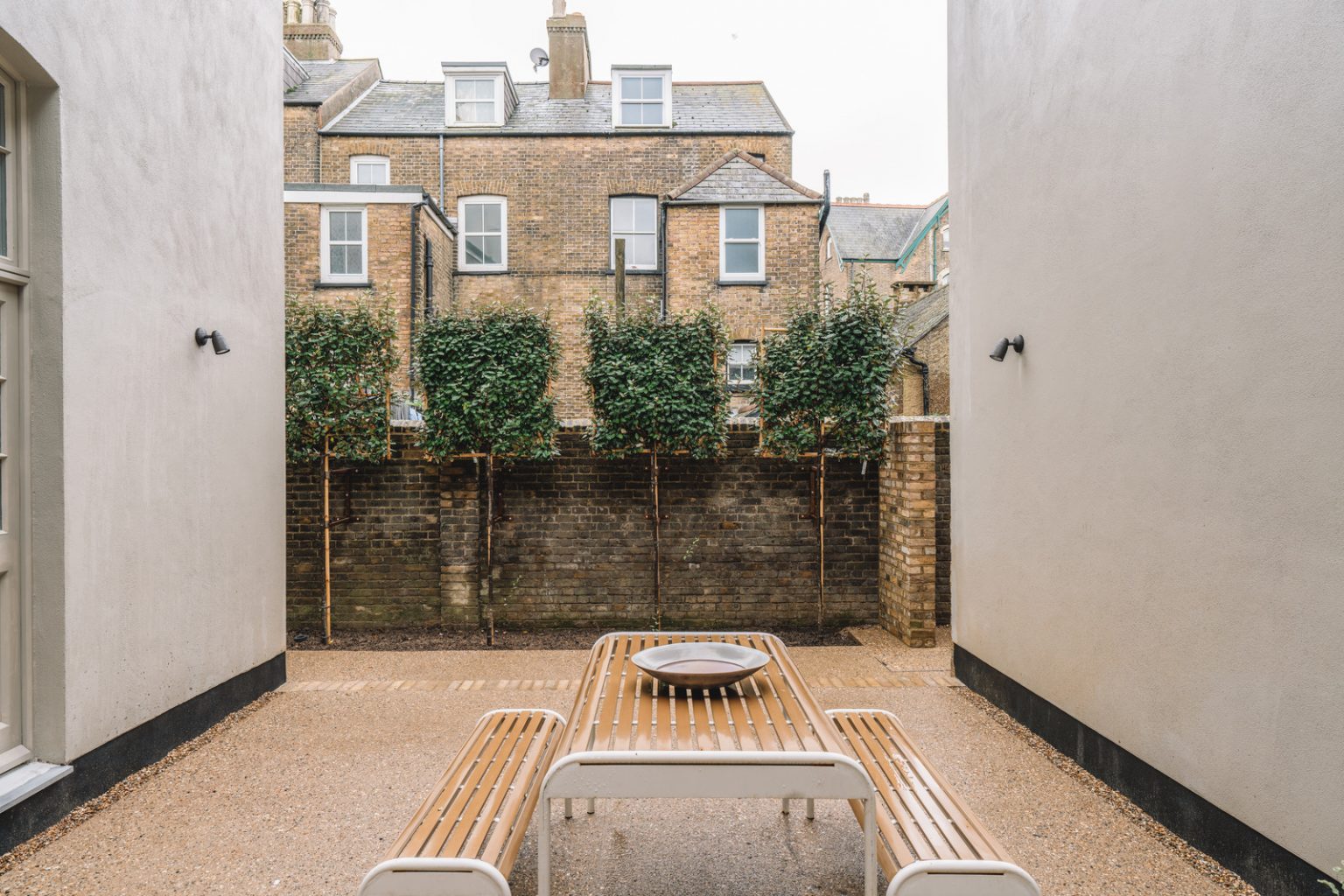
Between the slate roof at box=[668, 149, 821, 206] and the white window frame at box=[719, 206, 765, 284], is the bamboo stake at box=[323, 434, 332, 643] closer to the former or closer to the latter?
the white window frame at box=[719, 206, 765, 284]

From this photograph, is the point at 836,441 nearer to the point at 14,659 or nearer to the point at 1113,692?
the point at 1113,692

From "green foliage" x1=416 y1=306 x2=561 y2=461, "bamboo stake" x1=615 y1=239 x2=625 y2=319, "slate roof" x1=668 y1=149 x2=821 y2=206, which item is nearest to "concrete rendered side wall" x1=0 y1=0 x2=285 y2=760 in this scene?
"green foliage" x1=416 y1=306 x2=561 y2=461

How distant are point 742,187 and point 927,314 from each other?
15.7ft

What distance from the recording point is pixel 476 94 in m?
16.7

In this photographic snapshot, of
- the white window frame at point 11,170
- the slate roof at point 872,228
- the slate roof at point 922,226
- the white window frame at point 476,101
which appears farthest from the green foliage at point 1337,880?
the slate roof at point 872,228

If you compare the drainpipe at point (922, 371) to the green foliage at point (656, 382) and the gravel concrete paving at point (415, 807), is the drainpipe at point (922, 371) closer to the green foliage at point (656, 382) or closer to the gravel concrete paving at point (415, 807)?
the green foliage at point (656, 382)

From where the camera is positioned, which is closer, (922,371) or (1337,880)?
(1337,880)

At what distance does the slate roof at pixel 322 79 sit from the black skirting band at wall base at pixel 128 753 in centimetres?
1493

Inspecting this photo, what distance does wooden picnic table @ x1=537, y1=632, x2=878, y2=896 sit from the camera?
2266mm

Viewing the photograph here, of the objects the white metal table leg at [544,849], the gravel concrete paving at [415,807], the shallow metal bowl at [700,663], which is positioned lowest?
the gravel concrete paving at [415,807]

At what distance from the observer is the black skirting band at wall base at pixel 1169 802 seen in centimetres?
268

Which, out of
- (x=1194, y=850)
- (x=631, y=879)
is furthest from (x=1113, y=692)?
(x=631, y=879)

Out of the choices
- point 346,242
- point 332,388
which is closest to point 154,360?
point 332,388

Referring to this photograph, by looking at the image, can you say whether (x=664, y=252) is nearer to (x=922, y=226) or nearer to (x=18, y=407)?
(x=18, y=407)
